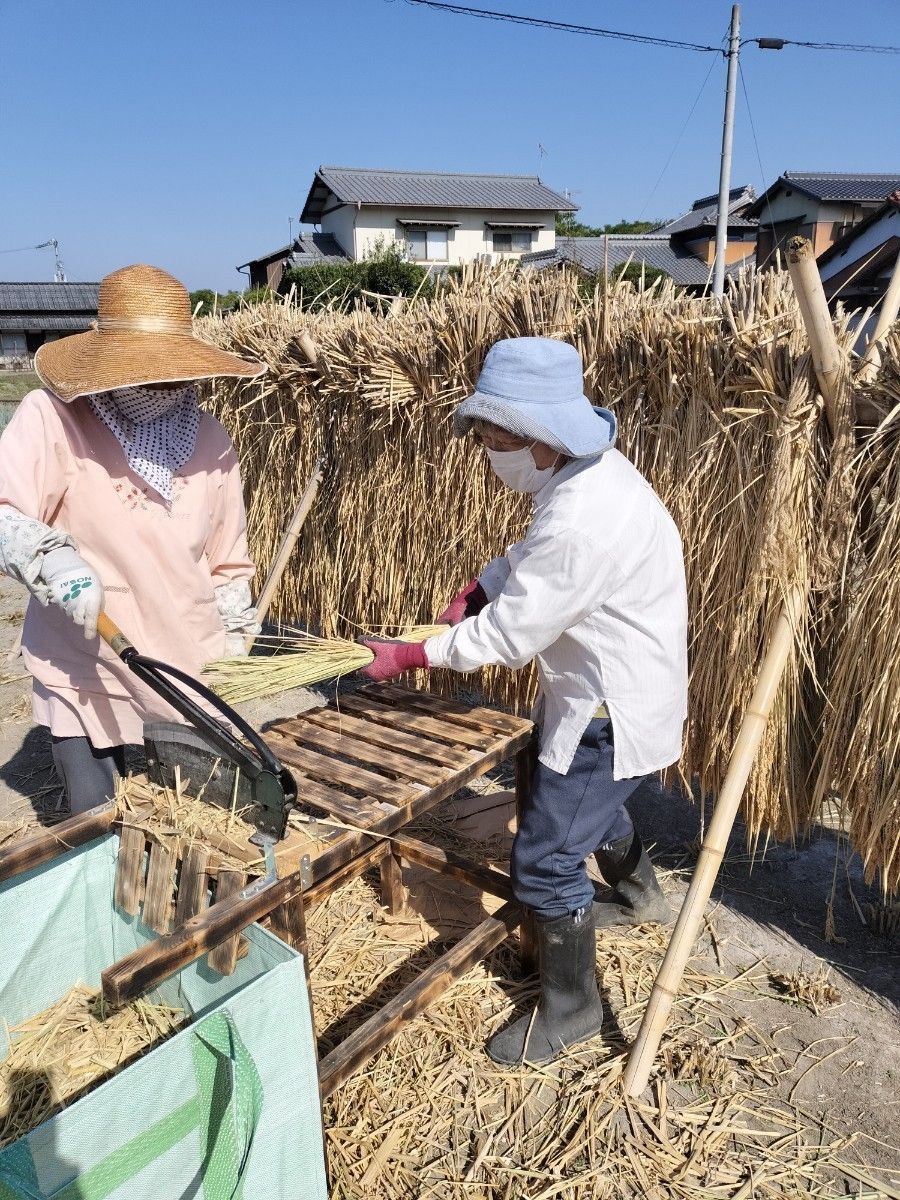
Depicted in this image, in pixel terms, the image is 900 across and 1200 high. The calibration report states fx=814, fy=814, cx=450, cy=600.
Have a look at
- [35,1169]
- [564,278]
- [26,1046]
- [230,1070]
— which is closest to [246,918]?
[230,1070]

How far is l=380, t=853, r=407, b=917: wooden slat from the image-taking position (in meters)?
3.12

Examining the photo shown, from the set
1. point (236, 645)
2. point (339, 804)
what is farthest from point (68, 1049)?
point (236, 645)

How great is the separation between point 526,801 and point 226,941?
3.96 ft

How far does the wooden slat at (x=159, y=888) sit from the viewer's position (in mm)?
1826

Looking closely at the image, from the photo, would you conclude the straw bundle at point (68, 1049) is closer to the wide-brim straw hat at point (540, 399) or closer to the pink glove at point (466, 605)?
the pink glove at point (466, 605)

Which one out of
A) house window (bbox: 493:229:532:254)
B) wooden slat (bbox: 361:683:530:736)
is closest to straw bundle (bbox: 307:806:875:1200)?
wooden slat (bbox: 361:683:530:736)

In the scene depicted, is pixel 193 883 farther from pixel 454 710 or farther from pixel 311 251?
pixel 311 251

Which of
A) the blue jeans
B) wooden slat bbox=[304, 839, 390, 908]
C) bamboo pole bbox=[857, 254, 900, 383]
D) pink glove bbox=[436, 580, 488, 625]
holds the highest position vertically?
bamboo pole bbox=[857, 254, 900, 383]

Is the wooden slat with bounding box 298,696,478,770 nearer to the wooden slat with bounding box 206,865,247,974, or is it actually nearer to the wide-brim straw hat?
the wooden slat with bounding box 206,865,247,974

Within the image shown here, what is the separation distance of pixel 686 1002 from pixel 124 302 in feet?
9.37

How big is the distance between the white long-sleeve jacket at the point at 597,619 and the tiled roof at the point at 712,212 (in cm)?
3656

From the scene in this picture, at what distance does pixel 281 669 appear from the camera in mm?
2324

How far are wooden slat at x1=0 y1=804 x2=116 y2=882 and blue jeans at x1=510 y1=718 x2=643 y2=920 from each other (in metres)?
1.13

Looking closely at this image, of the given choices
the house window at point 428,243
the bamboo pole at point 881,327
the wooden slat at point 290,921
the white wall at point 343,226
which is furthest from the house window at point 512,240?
the wooden slat at point 290,921
